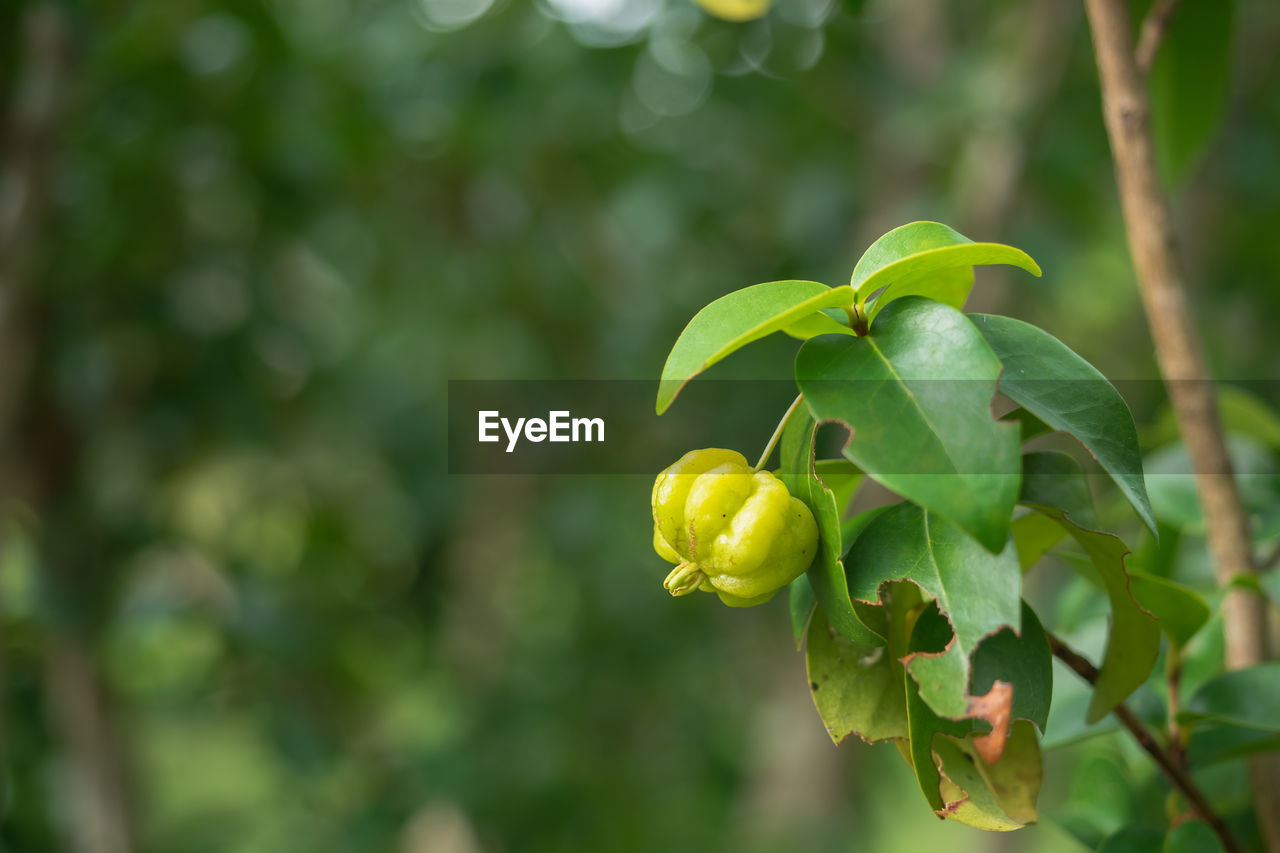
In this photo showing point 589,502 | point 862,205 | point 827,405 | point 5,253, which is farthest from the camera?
point 589,502

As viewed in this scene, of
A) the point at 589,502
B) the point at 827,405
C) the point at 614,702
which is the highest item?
the point at 827,405

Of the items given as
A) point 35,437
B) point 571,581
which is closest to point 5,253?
point 35,437

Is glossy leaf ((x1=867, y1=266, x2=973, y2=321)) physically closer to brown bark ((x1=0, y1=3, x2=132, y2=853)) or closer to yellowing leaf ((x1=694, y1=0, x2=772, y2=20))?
yellowing leaf ((x1=694, y1=0, x2=772, y2=20))

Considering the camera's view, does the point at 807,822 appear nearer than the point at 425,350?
Yes

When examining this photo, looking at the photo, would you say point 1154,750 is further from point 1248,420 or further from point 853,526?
point 1248,420

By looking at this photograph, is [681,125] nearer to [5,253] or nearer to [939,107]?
[939,107]

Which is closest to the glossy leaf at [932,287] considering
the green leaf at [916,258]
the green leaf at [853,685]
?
the green leaf at [916,258]

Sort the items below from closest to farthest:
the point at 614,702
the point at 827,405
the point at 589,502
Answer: the point at 827,405 < the point at 589,502 < the point at 614,702

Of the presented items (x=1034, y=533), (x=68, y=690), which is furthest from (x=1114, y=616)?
(x=68, y=690)
